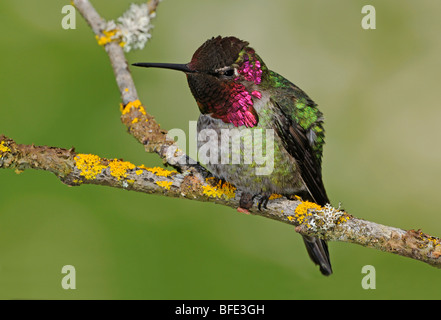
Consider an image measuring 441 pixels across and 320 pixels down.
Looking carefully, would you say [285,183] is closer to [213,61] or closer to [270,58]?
[213,61]

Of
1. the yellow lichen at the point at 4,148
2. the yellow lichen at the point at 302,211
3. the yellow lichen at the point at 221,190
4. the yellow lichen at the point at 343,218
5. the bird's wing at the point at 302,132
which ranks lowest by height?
the yellow lichen at the point at 343,218

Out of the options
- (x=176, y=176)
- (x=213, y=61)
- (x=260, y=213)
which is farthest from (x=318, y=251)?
(x=213, y=61)

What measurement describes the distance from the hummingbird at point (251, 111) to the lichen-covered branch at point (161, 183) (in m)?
0.22

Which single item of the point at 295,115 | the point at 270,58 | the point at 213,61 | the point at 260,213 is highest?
the point at 270,58

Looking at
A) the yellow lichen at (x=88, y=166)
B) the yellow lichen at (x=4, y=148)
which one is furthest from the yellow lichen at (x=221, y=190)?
the yellow lichen at (x=4, y=148)

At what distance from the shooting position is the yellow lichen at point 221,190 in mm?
3613

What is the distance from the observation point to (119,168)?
3420 mm

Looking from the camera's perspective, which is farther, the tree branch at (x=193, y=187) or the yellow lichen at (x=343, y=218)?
the yellow lichen at (x=343, y=218)

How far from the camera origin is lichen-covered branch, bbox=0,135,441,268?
10.6ft

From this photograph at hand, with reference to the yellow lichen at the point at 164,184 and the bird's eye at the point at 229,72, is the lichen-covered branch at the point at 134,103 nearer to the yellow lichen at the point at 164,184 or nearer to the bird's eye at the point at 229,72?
the yellow lichen at the point at 164,184

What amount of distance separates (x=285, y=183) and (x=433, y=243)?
1.19 metres

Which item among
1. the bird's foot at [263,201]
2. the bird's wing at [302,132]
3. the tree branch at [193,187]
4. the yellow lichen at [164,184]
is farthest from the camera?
the bird's wing at [302,132]

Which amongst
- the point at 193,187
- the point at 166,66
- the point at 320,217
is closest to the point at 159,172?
the point at 193,187

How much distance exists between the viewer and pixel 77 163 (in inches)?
133
